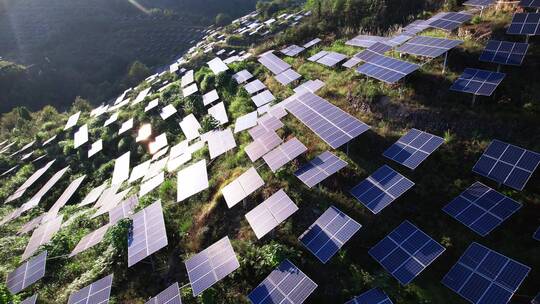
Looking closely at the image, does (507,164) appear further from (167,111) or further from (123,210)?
(167,111)

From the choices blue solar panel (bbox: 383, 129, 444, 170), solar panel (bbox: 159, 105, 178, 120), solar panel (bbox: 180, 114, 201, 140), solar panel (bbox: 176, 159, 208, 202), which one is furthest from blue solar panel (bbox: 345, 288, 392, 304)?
solar panel (bbox: 159, 105, 178, 120)

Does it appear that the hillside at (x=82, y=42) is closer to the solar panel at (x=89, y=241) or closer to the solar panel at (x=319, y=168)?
the solar panel at (x=89, y=241)

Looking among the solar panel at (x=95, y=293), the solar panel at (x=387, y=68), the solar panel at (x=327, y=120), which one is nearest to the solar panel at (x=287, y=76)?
the solar panel at (x=327, y=120)

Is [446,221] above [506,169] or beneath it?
beneath

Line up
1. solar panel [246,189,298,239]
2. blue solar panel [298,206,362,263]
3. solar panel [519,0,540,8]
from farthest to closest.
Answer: solar panel [519,0,540,8] < solar panel [246,189,298,239] < blue solar panel [298,206,362,263]

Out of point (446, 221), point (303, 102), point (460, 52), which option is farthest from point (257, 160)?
point (460, 52)

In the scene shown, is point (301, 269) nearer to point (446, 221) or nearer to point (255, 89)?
point (446, 221)

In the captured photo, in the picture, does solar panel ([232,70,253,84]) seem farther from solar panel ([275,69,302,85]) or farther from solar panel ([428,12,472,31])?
solar panel ([428,12,472,31])
